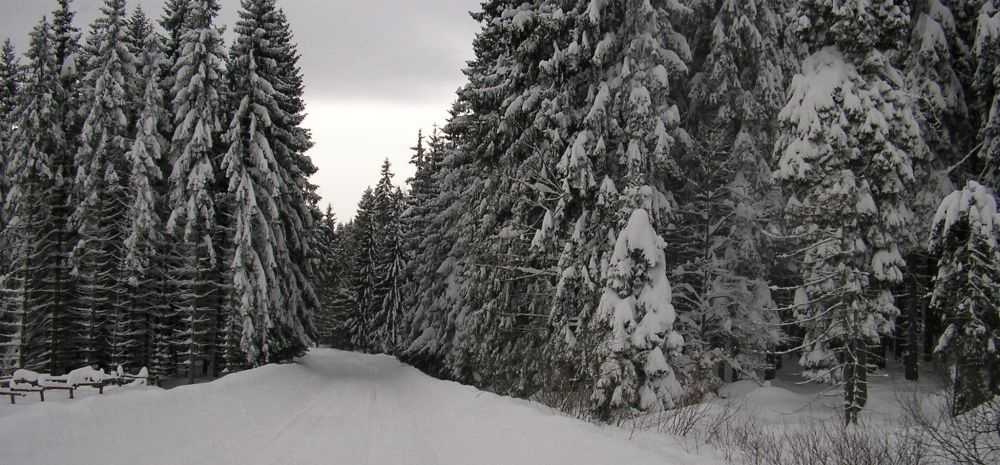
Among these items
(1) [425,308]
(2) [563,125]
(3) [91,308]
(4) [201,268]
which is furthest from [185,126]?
(2) [563,125]

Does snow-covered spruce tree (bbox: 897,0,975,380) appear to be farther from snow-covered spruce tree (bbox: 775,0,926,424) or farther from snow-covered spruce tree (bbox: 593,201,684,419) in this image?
snow-covered spruce tree (bbox: 593,201,684,419)

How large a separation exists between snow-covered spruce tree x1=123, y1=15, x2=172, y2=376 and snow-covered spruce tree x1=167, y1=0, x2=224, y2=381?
119 cm

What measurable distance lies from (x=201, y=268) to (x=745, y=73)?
21798 mm

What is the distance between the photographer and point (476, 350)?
1948 cm

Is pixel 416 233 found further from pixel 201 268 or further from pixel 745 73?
pixel 745 73

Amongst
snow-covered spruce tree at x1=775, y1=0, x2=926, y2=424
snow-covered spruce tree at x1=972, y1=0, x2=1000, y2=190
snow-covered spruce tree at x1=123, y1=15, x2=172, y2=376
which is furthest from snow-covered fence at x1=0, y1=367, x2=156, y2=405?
snow-covered spruce tree at x1=972, y1=0, x2=1000, y2=190

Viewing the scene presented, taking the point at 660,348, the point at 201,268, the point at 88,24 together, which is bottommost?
the point at 660,348

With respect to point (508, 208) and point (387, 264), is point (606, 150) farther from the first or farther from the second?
point (387, 264)

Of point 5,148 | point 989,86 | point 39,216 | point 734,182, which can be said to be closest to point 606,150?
point 734,182

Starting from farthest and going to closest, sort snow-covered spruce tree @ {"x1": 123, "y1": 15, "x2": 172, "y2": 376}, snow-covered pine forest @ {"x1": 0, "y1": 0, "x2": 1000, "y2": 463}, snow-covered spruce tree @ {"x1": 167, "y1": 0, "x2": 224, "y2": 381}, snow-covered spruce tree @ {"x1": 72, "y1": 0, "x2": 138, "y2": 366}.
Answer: snow-covered spruce tree @ {"x1": 72, "y1": 0, "x2": 138, "y2": 366} → snow-covered spruce tree @ {"x1": 123, "y1": 15, "x2": 172, "y2": 376} → snow-covered spruce tree @ {"x1": 167, "y1": 0, "x2": 224, "y2": 381} → snow-covered pine forest @ {"x1": 0, "y1": 0, "x2": 1000, "y2": 463}

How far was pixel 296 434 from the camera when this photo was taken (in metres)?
11.0

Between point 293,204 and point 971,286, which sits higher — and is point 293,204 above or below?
above

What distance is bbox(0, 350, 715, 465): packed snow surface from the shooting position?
26.0ft

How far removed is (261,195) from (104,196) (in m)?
7.41
